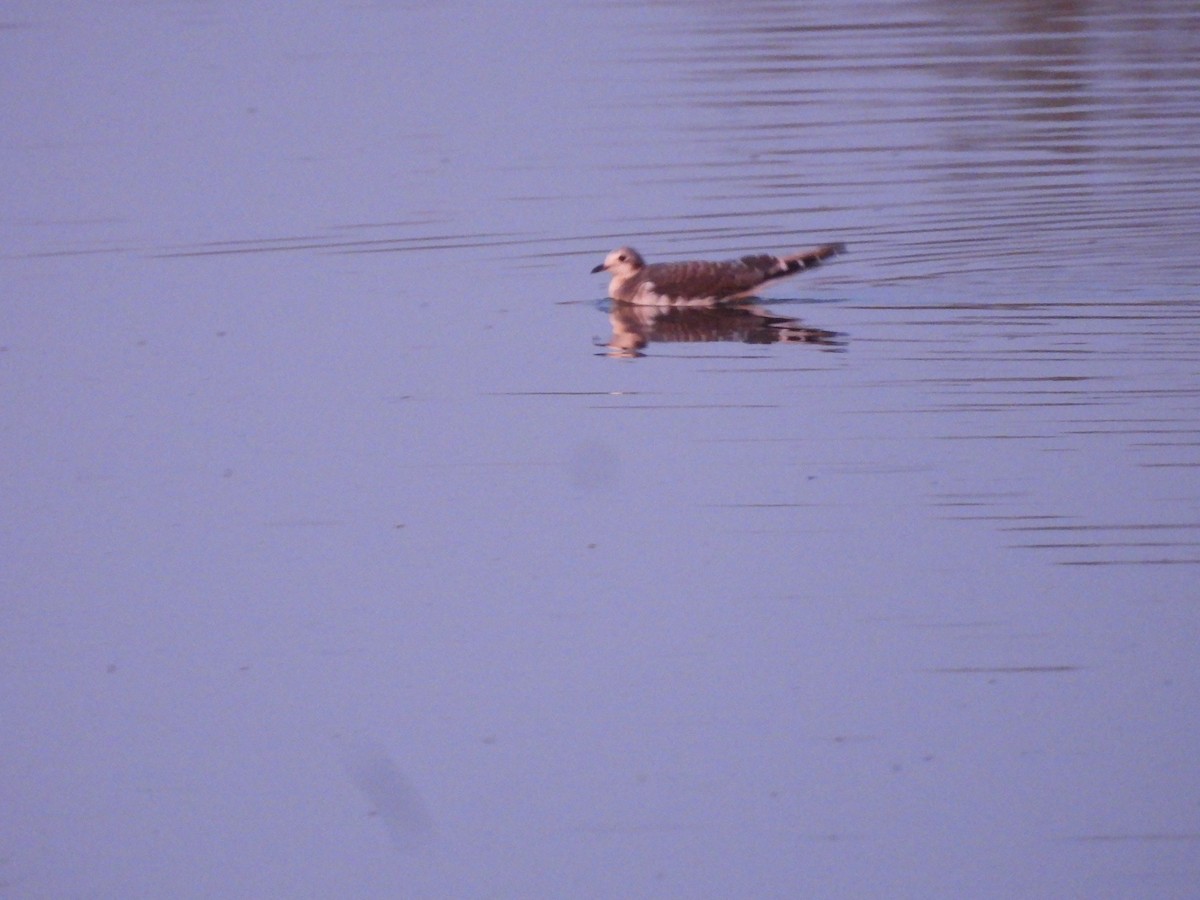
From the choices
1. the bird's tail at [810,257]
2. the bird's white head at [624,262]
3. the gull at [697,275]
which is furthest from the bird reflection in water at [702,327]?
the bird's tail at [810,257]

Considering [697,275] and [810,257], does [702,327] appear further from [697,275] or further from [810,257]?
[810,257]

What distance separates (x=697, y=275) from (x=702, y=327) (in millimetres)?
397

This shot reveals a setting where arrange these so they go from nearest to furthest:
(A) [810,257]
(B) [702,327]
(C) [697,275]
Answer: (B) [702,327]
(A) [810,257]
(C) [697,275]

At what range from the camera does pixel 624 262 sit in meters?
11.1

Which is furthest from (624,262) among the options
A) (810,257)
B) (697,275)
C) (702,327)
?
(810,257)

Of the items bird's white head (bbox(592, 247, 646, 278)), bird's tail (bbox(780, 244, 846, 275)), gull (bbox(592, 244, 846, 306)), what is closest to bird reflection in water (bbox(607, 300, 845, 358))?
gull (bbox(592, 244, 846, 306))

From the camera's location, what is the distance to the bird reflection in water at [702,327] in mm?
10180

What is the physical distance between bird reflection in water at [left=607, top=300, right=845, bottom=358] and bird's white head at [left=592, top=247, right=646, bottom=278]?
6.6 inches

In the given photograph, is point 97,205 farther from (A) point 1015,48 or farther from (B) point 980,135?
(A) point 1015,48

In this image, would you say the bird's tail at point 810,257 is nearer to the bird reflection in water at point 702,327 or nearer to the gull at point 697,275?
the gull at point 697,275

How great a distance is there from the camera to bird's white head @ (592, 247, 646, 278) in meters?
11.1

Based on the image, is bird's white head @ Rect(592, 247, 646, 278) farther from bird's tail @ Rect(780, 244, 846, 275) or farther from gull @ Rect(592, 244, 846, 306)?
bird's tail @ Rect(780, 244, 846, 275)

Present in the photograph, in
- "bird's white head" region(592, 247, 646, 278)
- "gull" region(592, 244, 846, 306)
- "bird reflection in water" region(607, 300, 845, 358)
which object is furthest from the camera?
"bird's white head" region(592, 247, 646, 278)

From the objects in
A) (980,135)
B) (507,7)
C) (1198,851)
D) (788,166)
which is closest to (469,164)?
(788,166)
